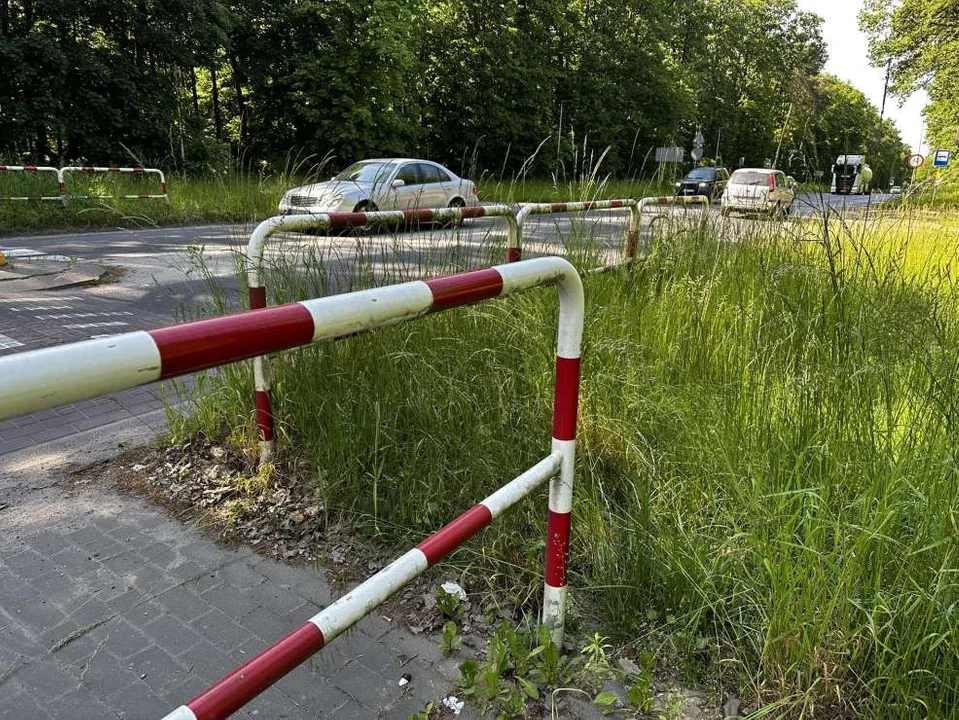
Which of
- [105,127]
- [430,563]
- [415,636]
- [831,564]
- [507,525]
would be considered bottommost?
[415,636]

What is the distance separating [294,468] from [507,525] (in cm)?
115

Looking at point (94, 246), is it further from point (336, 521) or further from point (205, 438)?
point (336, 521)

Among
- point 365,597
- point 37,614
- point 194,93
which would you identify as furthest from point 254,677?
point 194,93

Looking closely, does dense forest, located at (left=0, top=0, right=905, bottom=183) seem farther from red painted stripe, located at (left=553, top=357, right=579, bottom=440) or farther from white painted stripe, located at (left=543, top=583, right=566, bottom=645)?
white painted stripe, located at (left=543, top=583, right=566, bottom=645)

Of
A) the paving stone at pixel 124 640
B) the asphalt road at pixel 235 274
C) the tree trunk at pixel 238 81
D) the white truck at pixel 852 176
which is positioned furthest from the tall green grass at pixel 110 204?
the tree trunk at pixel 238 81

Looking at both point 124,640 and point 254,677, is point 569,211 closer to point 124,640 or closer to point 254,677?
point 124,640

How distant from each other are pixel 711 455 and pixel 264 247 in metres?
2.16

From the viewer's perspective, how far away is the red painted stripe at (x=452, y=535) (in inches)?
66.7

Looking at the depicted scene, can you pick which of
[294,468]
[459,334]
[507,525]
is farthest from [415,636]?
[459,334]

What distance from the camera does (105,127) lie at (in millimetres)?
20375

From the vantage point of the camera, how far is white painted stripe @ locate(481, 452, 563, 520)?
6.24 feet

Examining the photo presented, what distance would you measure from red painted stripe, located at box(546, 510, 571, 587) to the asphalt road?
1880 mm

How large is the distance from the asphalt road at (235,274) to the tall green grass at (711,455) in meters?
0.09

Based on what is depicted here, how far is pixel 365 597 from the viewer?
59.6 inches
